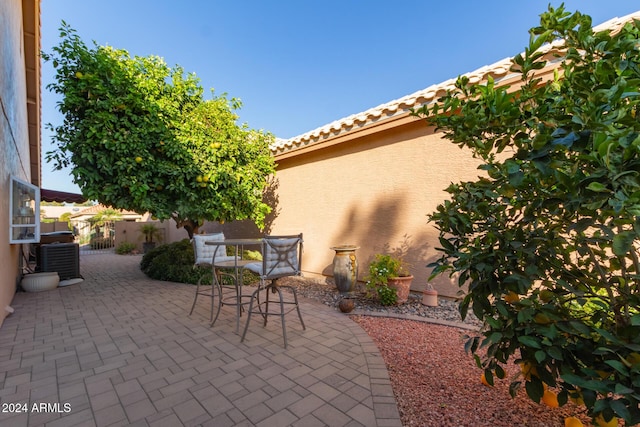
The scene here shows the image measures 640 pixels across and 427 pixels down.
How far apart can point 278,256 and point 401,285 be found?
220 cm

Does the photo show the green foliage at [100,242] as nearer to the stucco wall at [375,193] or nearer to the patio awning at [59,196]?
the patio awning at [59,196]

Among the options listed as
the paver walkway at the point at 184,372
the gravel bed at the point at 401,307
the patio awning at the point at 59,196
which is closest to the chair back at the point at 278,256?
the paver walkway at the point at 184,372

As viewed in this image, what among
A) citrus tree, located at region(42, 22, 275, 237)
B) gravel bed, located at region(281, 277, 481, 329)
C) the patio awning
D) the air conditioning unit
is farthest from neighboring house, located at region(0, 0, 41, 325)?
gravel bed, located at region(281, 277, 481, 329)

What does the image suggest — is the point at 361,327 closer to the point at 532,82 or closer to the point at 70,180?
the point at 532,82

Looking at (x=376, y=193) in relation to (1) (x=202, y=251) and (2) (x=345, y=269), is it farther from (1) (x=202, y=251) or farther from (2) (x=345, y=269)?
(1) (x=202, y=251)

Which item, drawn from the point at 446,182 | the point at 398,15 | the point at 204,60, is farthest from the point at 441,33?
the point at 204,60

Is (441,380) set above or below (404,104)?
below

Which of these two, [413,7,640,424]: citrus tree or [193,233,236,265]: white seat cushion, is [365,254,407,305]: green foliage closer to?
[193,233,236,265]: white seat cushion

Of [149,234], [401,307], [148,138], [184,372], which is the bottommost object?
[401,307]

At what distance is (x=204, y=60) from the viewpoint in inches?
366

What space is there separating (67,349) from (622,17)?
7.25 meters

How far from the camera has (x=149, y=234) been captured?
13.1m

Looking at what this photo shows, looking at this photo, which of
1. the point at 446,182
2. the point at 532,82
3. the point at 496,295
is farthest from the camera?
the point at 446,182

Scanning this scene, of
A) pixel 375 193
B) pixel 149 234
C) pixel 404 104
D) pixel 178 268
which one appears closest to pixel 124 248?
pixel 149 234
